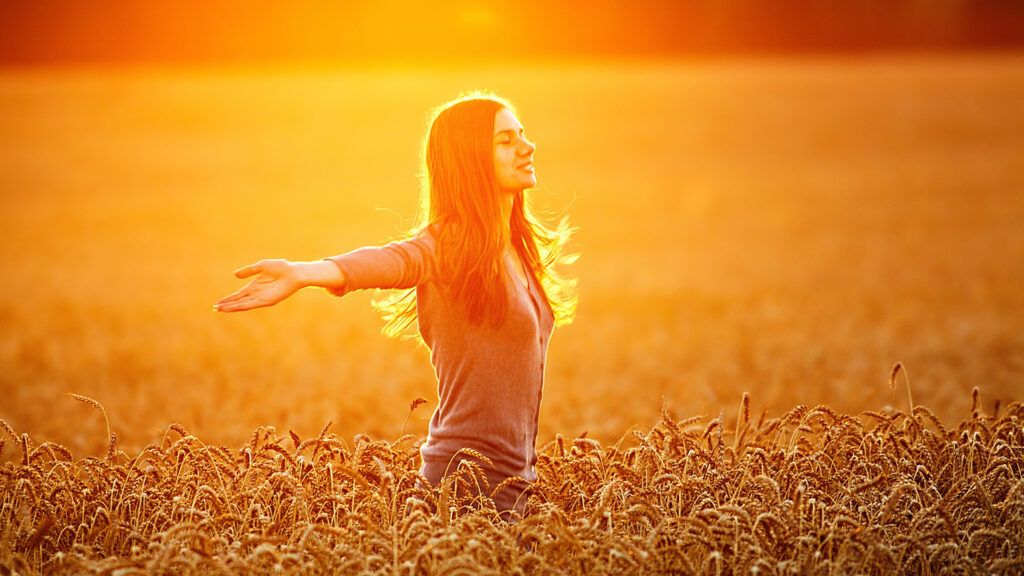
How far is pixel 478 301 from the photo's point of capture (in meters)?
4.50

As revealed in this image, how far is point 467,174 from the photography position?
461 cm

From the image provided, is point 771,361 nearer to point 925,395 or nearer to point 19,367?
point 925,395

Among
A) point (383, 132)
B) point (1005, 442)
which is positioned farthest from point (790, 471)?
point (383, 132)

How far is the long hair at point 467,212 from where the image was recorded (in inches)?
178

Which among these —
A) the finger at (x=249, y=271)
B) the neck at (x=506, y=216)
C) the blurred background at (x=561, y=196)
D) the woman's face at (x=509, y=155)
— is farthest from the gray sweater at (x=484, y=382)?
the blurred background at (x=561, y=196)

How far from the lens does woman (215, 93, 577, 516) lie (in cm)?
452

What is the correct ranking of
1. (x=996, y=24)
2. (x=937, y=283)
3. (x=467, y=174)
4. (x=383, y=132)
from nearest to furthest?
(x=467, y=174), (x=937, y=283), (x=383, y=132), (x=996, y=24)

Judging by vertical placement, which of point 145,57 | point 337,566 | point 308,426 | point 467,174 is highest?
point 145,57

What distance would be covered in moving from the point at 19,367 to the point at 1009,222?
1833 cm

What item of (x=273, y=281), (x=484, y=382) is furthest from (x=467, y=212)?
(x=273, y=281)

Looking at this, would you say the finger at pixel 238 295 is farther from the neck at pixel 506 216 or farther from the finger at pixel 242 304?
the neck at pixel 506 216

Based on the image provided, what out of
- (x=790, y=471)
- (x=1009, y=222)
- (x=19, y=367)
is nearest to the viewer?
(x=790, y=471)

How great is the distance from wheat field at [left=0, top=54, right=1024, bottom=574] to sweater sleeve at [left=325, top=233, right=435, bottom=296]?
Result: 0.33 metres

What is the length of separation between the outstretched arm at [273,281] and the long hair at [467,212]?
0.53m
